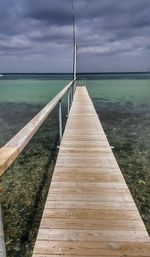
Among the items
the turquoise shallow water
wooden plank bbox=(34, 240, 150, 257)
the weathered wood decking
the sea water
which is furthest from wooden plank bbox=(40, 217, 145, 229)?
the turquoise shallow water

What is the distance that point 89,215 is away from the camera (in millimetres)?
3094

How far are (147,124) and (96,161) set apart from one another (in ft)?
33.1

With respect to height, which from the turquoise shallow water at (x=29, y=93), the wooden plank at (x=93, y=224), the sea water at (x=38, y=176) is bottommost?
the turquoise shallow water at (x=29, y=93)

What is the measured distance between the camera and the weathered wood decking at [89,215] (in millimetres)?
2541

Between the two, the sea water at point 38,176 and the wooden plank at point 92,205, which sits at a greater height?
the wooden plank at point 92,205

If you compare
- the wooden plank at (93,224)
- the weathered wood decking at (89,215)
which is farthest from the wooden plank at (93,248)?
the wooden plank at (93,224)

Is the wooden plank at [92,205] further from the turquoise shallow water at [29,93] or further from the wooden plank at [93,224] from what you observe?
the turquoise shallow water at [29,93]

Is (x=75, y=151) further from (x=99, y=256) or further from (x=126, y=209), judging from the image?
(x=99, y=256)

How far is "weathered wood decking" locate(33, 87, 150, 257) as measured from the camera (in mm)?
2541

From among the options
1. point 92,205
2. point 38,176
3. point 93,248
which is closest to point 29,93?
point 38,176

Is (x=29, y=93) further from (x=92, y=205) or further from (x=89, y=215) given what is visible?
(x=89, y=215)

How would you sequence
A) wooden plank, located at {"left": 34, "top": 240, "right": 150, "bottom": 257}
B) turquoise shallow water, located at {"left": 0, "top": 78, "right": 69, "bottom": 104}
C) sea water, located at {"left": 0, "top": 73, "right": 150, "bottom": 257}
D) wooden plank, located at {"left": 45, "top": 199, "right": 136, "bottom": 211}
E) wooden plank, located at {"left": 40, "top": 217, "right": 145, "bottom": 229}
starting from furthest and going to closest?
1. turquoise shallow water, located at {"left": 0, "top": 78, "right": 69, "bottom": 104}
2. sea water, located at {"left": 0, "top": 73, "right": 150, "bottom": 257}
3. wooden plank, located at {"left": 45, "top": 199, "right": 136, "bottom": 211}
4. wooden plank, located at {"left": 40, "top": 217, "right": 145, "bottom": 229}
5. wooden plank, located at {"left": 34, "top": 240, "right": 150, "bottom": 257}

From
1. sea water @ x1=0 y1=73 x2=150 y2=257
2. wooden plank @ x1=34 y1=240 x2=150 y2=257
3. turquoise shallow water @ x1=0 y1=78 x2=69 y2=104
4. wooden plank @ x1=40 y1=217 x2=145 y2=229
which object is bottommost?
turquoise shallow water @ x1=0 y1=78 x2=69 y2=104

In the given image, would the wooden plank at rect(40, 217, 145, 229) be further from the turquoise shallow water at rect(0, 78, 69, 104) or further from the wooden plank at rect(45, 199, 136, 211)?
the turquoise shallow water at rect(0, 78, 69, 104)
